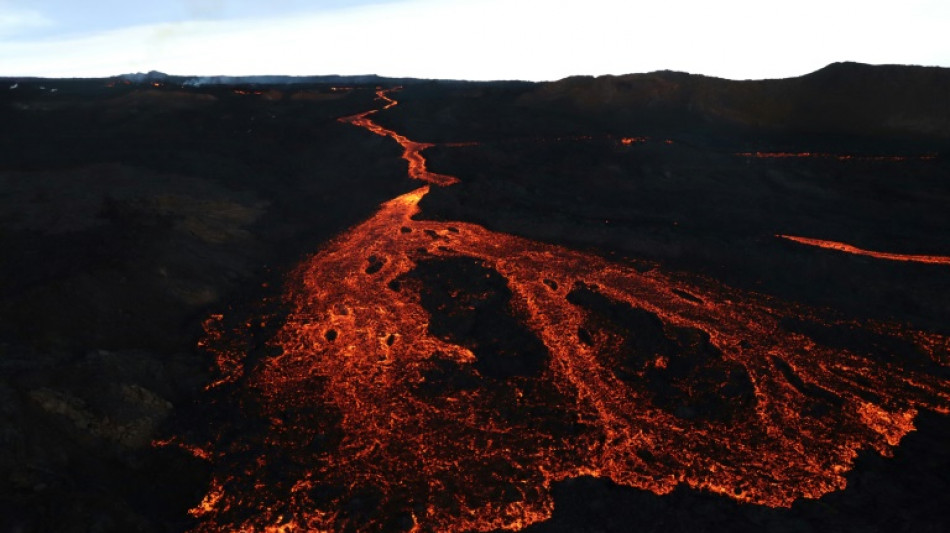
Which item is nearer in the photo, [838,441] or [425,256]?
[838,441]

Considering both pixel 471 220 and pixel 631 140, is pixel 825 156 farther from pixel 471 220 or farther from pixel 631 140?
pixel 471 220

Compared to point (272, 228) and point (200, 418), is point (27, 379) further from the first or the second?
point (272, 228)

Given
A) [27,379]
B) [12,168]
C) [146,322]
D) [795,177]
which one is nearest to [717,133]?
[795,177]

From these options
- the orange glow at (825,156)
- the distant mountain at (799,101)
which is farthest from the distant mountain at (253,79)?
the orange glow at (825,156)

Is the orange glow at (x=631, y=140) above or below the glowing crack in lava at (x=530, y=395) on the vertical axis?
above

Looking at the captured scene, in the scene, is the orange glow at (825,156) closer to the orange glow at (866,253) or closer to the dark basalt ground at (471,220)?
the dark basalt ground at (471,220)

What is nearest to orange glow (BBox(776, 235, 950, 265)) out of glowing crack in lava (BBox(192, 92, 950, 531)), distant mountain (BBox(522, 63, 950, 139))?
glowing crack in lava (BBox(192, 92, 950, 531))
